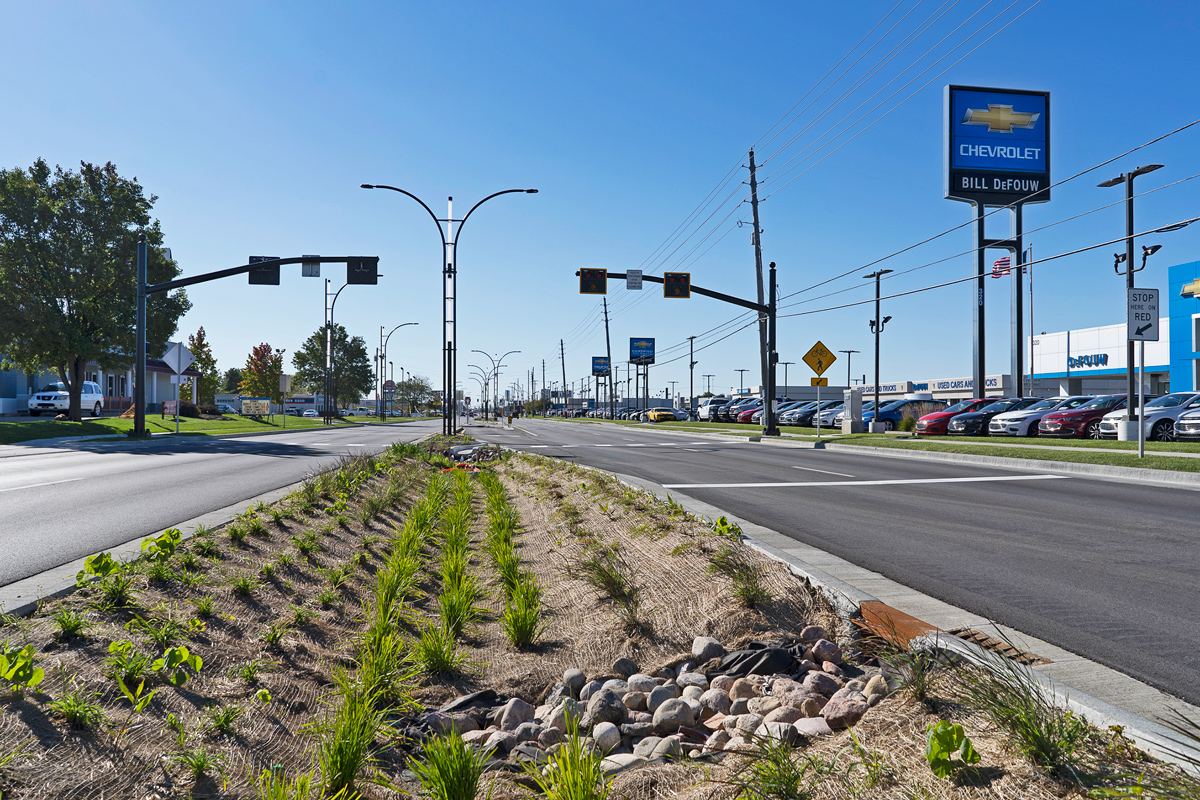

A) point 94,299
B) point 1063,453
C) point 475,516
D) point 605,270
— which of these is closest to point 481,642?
point 475,516

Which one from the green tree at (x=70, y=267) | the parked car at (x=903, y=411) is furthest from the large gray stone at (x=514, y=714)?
the parked car at (x=903, y=411)

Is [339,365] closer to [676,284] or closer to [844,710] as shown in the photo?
[676,284]

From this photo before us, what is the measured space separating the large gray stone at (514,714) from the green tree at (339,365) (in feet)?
287

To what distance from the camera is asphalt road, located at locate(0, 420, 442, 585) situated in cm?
678

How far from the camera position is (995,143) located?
136 feet

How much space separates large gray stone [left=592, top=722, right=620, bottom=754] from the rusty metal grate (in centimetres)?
199

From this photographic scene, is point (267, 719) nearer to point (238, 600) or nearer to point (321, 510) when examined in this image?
point (238, 600)

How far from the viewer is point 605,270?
30.1m

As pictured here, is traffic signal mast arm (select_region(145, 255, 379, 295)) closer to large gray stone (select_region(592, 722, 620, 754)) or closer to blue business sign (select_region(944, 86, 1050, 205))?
large gray stone (select_region(592, 722, 620, 754))

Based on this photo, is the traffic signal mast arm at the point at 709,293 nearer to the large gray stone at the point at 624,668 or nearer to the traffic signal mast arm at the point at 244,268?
the traffic signal mast arm at the point at 244,268

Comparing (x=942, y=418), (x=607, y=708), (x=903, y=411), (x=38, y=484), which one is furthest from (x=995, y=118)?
(x=607, y=708)

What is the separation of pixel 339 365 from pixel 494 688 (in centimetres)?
9061

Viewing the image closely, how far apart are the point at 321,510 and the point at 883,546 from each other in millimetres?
6403

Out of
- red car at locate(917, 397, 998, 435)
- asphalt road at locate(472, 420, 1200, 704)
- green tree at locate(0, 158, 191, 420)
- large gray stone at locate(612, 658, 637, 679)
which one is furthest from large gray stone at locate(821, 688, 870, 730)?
green tree at locate(0, 158, 191, 420)
